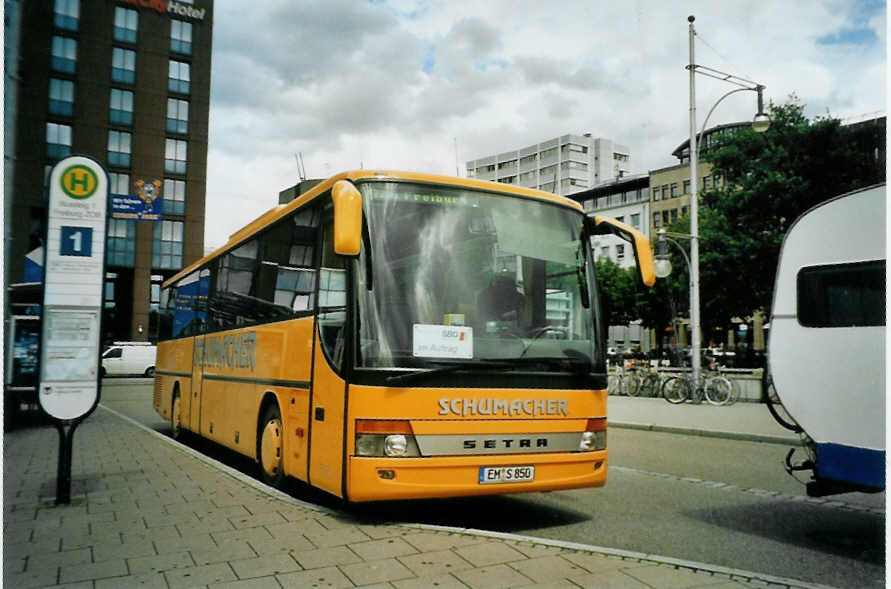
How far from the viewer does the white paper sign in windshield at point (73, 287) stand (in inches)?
259

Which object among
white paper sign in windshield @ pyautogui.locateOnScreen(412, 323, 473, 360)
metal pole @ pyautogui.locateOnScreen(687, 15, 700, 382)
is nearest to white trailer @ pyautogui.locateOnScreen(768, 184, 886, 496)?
white paper sign in windshield @ pyautogui.locateOnScreen(412, 323, 473, 360)

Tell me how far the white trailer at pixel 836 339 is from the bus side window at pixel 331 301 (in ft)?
10.9

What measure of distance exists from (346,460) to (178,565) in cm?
142

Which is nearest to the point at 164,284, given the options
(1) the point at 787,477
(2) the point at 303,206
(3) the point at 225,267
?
(3) the point at 225,267

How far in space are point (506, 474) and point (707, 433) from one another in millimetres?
9094

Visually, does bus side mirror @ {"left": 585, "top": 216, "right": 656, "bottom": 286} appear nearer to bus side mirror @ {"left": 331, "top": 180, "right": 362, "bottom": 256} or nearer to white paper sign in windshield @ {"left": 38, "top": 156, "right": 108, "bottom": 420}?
bus side mirror @ {"left": 331, "top": 180, "right": 362, "bottom": 256}

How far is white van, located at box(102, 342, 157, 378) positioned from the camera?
38188 millimetres

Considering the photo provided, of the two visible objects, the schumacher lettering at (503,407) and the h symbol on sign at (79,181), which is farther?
the h symbol on sign at (79,181)

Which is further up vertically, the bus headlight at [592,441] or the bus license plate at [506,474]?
the bus headlight at [592,441]

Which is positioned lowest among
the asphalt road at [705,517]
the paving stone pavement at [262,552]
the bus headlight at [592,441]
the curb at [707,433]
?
the curb at [707,433]

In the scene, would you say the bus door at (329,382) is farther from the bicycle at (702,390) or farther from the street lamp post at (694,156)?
the bicycle at (702,390)

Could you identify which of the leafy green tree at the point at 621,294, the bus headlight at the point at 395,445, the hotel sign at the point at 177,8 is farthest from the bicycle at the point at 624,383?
the leafy green tree at the point at 621,294

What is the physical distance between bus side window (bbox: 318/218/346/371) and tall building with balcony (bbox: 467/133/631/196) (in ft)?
305

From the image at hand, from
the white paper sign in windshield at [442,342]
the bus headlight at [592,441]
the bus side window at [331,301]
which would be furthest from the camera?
the bus headlight at [592,441]
